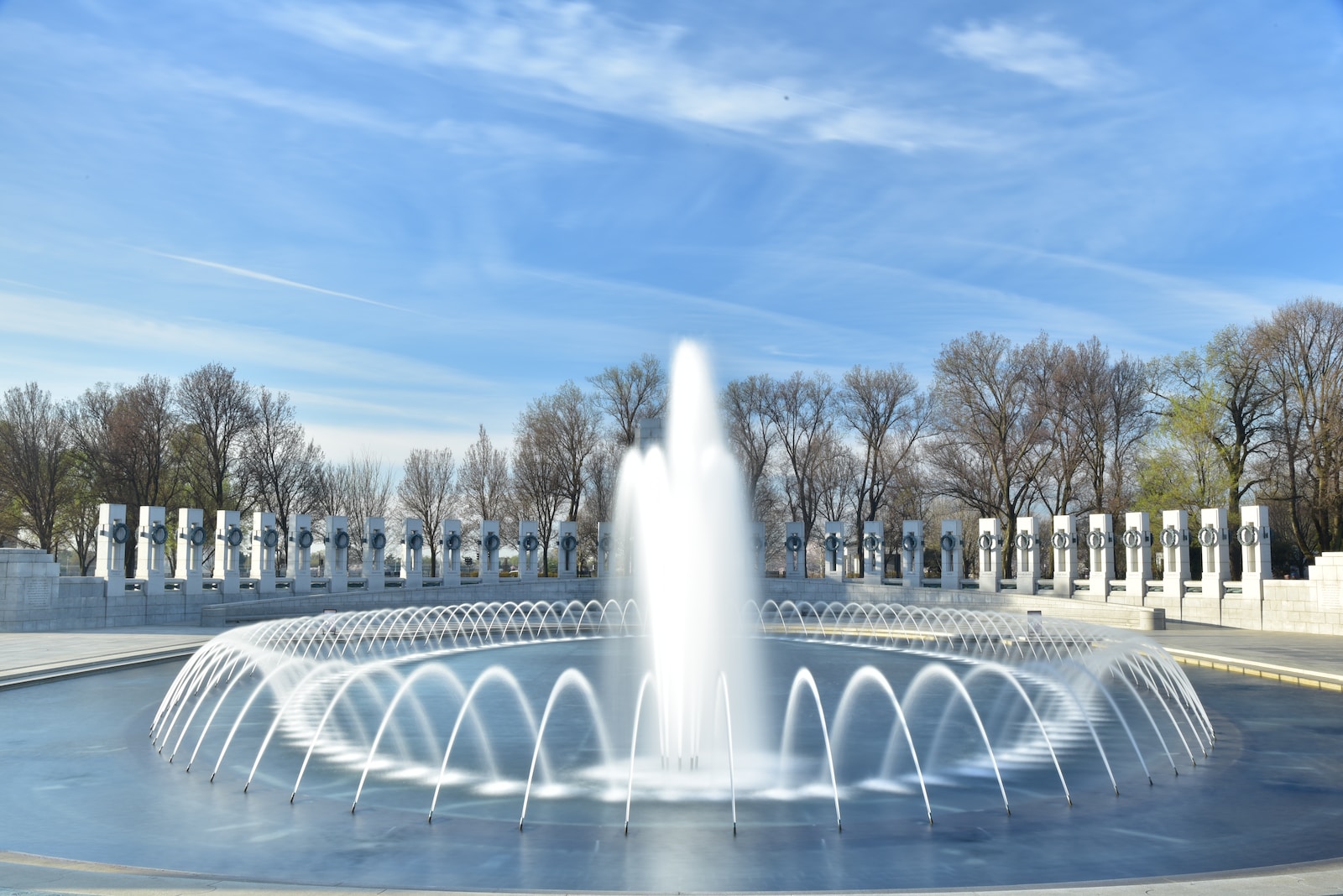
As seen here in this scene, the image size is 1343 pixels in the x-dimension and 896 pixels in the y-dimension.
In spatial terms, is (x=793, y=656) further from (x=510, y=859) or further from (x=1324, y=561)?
(x=1324, y=561)

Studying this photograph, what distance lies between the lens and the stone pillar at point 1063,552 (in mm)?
37688

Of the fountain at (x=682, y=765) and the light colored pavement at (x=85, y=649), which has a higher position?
the fountain at (x=682, y=765)

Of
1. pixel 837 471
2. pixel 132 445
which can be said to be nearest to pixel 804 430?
pixel 837 471

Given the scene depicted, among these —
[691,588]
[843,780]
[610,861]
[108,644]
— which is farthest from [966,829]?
[108,644]

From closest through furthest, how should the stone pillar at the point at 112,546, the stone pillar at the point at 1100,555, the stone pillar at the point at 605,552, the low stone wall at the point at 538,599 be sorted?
the low stone wall at the point at 538,599 < the stone pillar at the point at 112,546 < the stone pillar at the point at 1100,555 < the stone pillar at the point at 605,552

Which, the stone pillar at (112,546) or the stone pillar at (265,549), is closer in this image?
the stone pillar at (112,546)

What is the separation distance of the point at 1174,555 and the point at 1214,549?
1.55 m

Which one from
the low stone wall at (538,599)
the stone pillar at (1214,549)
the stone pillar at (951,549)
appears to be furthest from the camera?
the stone pillar at (951,549)

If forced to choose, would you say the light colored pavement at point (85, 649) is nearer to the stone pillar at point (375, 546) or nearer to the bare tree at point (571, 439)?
the stone pillar at point (375, 546)

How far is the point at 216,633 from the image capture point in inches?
1084

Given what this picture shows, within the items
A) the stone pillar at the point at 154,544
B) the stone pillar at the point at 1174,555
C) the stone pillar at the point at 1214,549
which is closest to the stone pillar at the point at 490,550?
the stone pillar at the point at 154,544

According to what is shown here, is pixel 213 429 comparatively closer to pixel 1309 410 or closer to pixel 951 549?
pixel 951 549

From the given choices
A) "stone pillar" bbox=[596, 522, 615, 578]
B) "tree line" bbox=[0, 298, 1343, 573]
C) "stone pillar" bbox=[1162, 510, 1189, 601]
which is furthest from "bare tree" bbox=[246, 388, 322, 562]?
"stone pillar" bbox=[1162, 510, 1189, 601]

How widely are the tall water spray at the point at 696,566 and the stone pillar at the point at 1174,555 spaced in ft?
75.1
